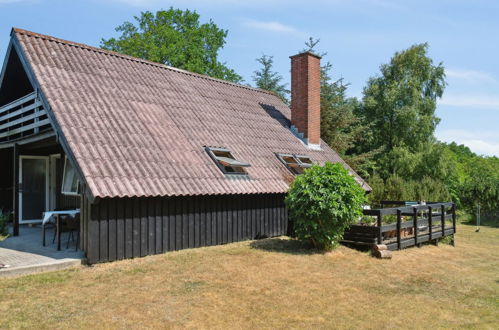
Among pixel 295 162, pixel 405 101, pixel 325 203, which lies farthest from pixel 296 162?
pixel 405 101

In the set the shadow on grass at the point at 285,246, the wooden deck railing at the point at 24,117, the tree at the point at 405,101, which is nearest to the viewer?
the shadow on grass at the point at 285,246

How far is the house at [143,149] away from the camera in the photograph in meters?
9.70

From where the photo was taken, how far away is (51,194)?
48.3 feet

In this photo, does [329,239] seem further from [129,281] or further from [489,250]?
[489,250]

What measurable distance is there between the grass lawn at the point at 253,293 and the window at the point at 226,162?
234 cm

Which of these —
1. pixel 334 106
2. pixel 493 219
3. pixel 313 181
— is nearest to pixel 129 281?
pixel 313 181

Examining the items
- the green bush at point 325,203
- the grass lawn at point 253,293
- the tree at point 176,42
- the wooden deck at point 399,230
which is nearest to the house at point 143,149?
the grass lawn at point 253,293

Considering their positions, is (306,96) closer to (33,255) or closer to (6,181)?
A: (33,255)

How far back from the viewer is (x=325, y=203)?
35.6 feet

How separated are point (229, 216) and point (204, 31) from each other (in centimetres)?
2915

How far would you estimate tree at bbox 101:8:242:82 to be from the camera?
1364 inches

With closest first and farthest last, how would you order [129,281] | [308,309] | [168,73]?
[308,309], [129,281], [168,73]

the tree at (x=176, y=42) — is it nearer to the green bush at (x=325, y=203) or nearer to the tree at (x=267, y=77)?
the tree at (x=267, y=77)

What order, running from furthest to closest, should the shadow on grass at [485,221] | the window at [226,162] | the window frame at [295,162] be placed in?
the shadow on grass at [485,221]
the window frame at [295,162]
the window at [226,162]
